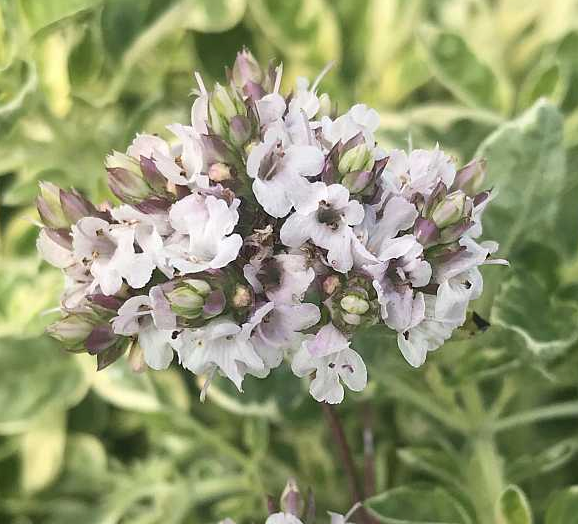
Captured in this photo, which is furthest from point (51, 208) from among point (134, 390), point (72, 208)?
point (134, 390)

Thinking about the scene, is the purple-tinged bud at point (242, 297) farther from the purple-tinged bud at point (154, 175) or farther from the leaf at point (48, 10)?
the leaf at point (48, 10)

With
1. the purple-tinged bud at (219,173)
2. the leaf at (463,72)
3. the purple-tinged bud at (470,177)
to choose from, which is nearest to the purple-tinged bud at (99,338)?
the purple-tinged bud at (219,173)

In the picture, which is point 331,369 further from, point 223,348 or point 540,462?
point 540,462

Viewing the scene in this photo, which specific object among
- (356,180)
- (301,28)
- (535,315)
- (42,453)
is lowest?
(42,453)

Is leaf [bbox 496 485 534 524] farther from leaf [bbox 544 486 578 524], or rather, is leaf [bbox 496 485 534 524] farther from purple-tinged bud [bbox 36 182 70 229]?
purple-tinged bud [bbox 36 182 70 229]

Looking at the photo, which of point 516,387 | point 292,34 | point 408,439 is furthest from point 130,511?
point 292,34

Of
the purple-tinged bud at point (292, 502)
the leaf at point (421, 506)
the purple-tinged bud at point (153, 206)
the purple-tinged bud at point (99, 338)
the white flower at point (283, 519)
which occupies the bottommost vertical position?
the leaf at point (421, 506)
